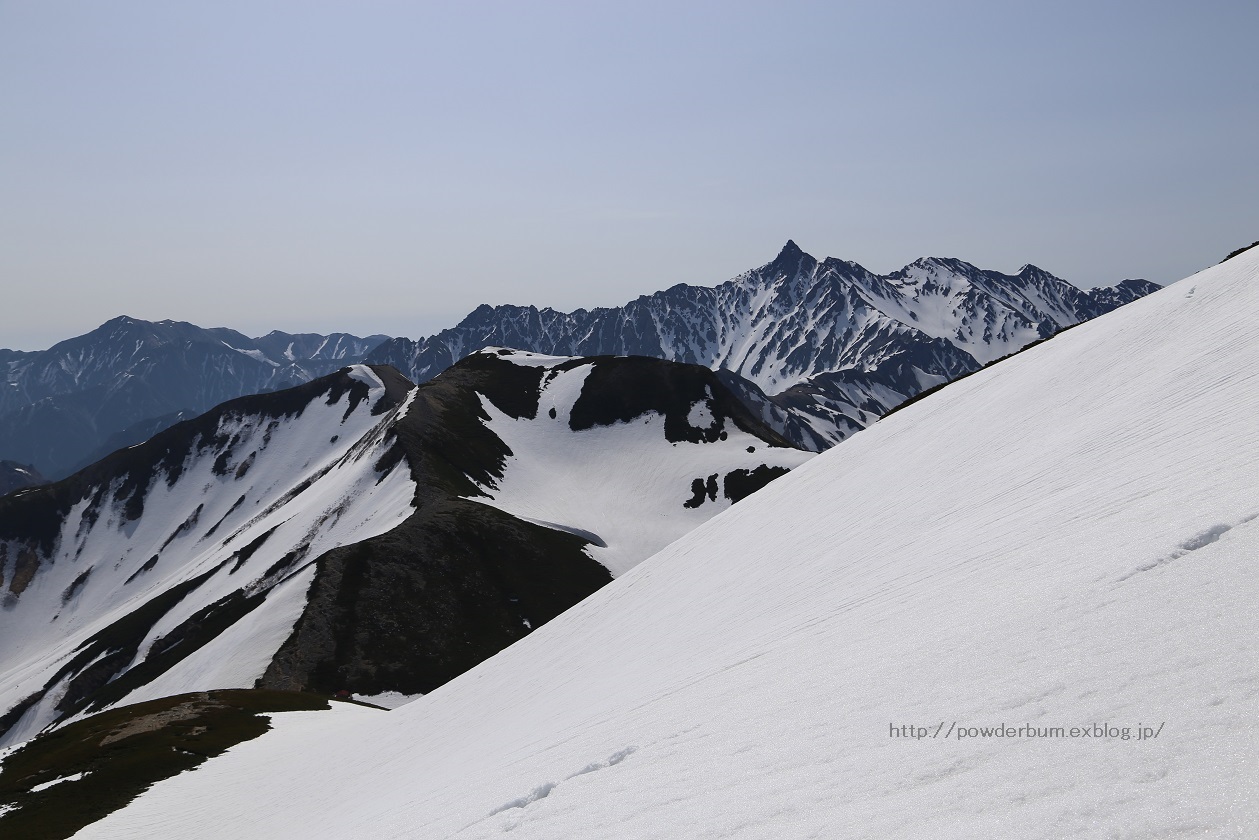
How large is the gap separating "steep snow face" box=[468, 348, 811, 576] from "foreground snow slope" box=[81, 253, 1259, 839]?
65.2 metres

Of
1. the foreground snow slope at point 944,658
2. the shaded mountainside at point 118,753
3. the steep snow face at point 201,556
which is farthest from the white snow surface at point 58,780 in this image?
the steep snow face at point 201,556

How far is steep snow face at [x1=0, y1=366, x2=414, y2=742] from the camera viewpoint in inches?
2808

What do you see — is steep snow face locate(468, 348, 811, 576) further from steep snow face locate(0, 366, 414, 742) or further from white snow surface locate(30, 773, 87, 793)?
white snow surface locate(30, 773, 87, 793)

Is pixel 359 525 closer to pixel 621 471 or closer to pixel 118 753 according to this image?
pixel 118 753

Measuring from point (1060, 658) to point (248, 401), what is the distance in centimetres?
18914

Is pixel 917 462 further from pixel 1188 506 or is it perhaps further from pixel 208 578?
pixel 208 578

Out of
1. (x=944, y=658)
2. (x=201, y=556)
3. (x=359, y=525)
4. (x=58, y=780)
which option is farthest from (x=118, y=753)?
(x=201, y=556)

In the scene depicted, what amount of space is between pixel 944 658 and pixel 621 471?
114946 mm

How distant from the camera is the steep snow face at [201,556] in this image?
2808 inches

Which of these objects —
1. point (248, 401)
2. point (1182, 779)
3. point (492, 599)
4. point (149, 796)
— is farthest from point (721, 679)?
point (248, 401)

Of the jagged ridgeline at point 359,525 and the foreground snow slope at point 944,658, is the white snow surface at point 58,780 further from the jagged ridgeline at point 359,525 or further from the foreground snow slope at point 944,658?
the jagged ridgeline at point 359,525

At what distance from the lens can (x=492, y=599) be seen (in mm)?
75250

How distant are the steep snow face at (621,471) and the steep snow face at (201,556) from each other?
22.8 m

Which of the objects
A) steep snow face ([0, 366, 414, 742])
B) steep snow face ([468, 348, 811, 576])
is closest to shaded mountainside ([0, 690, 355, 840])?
steep snow face ([0, 366, 414, 742])
